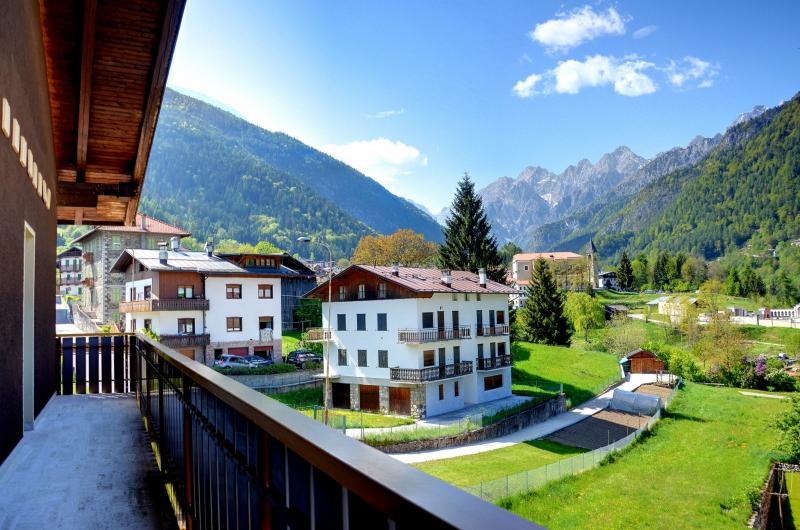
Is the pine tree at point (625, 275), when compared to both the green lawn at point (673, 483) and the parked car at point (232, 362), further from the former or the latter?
the parked car at point (232, 362)

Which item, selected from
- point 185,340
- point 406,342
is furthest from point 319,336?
point 185,340

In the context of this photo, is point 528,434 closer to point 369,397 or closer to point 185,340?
point 369,397

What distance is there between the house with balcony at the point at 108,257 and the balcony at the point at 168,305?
32.2ft

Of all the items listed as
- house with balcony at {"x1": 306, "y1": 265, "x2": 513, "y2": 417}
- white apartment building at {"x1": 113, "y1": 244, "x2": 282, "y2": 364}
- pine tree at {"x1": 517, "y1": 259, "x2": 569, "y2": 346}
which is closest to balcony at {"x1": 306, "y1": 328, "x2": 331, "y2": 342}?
house with balcony at {"x1": 306, "y1": 265, "x2": 513, "y2": 417}

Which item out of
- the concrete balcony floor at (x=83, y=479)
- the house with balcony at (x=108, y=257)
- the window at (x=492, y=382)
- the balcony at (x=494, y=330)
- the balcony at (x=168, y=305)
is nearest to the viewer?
the concrete balcony floor at (x=83, y=479)

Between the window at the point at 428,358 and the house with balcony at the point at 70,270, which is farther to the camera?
the house with balcony at the point at 70,270

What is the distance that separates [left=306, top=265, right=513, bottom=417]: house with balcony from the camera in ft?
89.0

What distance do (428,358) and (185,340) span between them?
1285 cm

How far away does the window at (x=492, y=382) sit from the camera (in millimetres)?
31719

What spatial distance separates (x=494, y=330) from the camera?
32.7 meters

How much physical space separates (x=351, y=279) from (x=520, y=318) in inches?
1007

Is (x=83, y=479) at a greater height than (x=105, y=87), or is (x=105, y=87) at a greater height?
(x=105, y=87)

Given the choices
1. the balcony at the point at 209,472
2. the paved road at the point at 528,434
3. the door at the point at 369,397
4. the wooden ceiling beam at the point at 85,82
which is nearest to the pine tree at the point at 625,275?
the paved road at the point at 528,434

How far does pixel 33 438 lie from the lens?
5.52 metres
